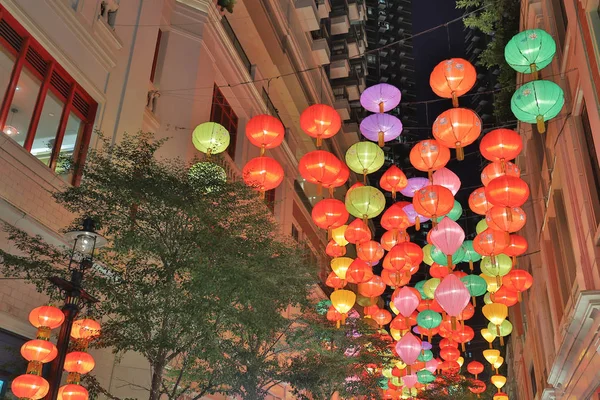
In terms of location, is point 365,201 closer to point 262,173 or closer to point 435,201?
point 435,201

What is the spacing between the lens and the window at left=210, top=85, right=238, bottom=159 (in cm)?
1597

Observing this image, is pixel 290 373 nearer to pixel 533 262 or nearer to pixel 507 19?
pixel 533 262

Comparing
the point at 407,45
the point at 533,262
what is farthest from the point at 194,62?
the point at 407,45

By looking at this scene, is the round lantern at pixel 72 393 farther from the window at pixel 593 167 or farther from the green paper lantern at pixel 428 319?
the green paper lantern at pixel 428 319

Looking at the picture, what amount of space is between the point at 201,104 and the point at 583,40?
9174mm

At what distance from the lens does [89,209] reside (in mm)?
7605

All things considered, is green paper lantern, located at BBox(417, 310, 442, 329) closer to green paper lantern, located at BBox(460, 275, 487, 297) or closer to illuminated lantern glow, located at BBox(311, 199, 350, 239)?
green paper lantern, located at BBox(460, 275, 487, 297)

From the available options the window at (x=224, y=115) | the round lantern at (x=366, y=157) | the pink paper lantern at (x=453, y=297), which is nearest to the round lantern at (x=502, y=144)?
the round lantern at (x=366, y=157)

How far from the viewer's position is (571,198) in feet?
32.1

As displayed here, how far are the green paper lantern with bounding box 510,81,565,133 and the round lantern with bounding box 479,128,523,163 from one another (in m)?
0.85

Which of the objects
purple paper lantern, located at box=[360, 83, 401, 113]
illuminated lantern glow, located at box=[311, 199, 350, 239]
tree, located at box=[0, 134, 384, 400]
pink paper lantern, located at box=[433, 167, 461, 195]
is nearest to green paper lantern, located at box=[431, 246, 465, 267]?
pink paper lantern, located at box=[433, 167, 461, 195]

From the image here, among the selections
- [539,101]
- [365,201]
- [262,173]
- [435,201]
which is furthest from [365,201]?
[539,101]

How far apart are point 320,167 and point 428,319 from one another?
5.73 m

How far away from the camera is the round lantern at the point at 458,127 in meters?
8.62
